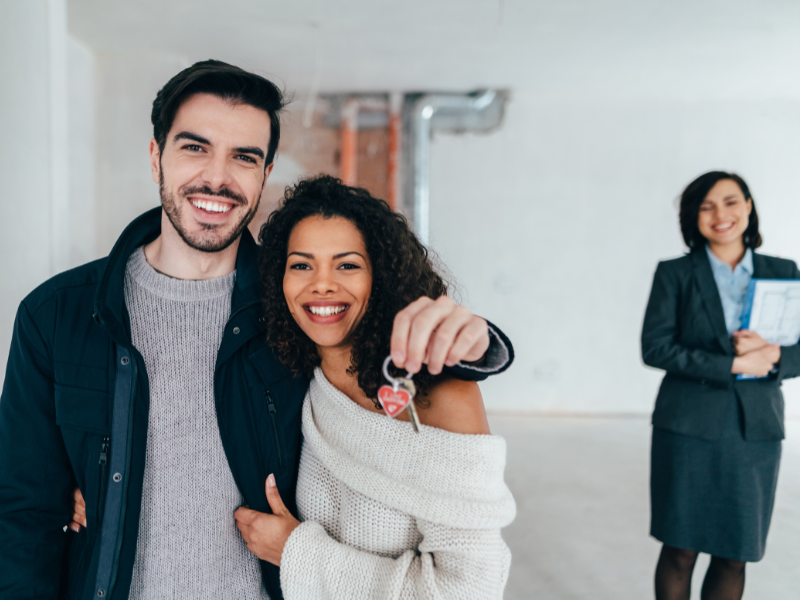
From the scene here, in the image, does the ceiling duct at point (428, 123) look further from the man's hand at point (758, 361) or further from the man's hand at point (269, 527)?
the man's hand at point (269, 527)

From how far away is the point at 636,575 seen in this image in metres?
2.47

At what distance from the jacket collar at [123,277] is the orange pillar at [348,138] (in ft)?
11.9

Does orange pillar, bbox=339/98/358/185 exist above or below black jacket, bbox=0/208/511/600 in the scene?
above

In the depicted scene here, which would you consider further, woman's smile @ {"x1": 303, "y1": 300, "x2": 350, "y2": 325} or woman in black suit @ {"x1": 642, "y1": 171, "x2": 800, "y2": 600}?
woman in black suit @ {"x1": 642, "y1": 171, "x2": 800, "y2": 600}

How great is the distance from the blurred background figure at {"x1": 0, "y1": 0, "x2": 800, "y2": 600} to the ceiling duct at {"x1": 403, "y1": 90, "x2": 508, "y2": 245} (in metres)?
0.02

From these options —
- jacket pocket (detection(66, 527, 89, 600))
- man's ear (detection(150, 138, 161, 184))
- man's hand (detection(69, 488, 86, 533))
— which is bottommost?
jacket pocket (detection(66, 527, 89, 600))

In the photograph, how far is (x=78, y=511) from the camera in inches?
41.7

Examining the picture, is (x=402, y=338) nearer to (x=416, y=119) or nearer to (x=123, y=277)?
(x=123, y=277)

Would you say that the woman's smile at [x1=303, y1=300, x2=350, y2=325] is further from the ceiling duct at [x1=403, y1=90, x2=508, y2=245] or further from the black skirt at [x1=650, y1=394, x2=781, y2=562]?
the ceiling duct at [x1=403, y1=90, x2=508, y2=245]

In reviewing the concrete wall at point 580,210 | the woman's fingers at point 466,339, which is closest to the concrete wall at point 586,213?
the concrete wall at point 580,210

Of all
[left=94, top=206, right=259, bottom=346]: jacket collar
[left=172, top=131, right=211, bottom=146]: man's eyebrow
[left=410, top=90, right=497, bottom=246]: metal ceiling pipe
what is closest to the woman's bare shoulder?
[left=94, top=206, right=259, bottom=346]: jacket collar

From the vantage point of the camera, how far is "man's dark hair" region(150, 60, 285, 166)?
43.1 inches

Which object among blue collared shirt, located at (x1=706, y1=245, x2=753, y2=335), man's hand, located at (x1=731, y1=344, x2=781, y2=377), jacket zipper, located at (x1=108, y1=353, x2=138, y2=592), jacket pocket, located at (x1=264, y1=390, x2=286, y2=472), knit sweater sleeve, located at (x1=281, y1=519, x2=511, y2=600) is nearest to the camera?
knit sweater sleeve, located at (x1=281, y1=519, x2=511, y2=600)

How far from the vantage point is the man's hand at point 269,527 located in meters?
0.98
